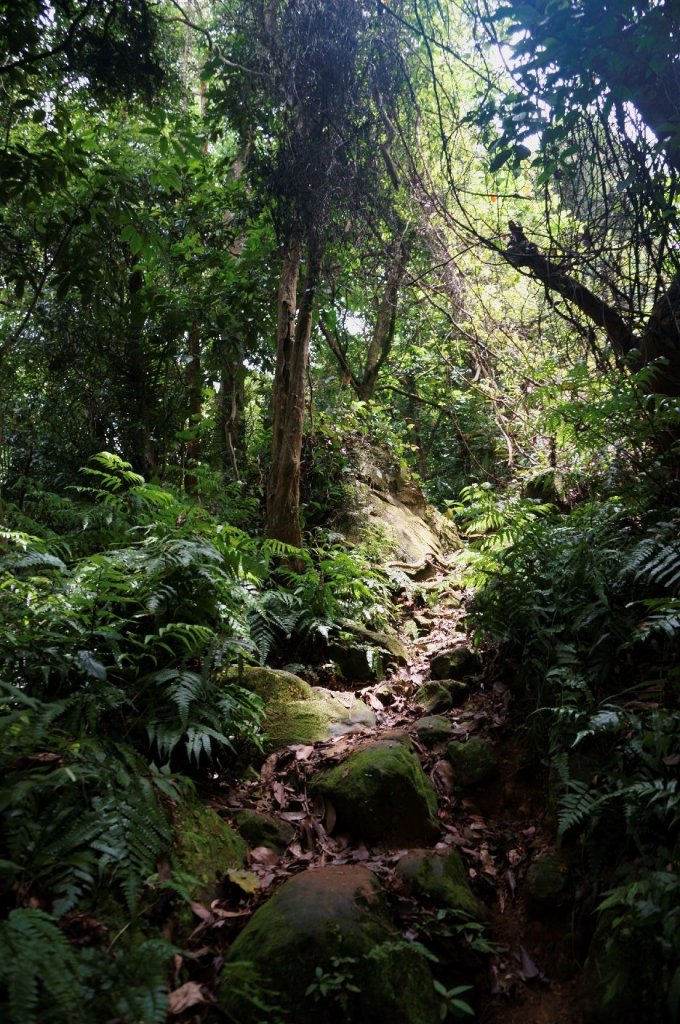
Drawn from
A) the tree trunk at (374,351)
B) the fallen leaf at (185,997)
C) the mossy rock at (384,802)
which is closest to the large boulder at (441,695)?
the mossy rock at (384,802)

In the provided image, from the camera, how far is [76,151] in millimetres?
3920

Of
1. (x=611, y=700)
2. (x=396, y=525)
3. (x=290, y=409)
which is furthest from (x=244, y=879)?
(x=396, y=525)

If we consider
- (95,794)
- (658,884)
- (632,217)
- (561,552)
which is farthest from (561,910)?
(632,217)

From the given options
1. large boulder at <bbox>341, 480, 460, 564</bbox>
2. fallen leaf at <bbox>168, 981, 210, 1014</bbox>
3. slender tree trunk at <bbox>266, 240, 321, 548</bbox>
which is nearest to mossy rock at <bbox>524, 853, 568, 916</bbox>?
fallen leaf at <bbox>168, 981, 210, 1014</bbox>

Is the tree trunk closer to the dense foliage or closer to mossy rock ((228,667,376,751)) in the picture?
the dense foliage

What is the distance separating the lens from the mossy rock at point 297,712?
420cm

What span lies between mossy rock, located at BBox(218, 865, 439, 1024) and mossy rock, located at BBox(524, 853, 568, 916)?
672mm

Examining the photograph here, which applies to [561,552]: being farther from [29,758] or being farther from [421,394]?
[421,394]

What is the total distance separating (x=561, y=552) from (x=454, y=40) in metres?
5.48

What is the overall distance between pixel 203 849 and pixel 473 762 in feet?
5.90

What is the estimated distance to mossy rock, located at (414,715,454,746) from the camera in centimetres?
429

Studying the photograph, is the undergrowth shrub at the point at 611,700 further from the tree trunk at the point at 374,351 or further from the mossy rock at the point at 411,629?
the tree trunk at the point at 374,351

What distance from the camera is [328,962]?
234 centimetres

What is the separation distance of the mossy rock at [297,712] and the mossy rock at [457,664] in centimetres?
73
